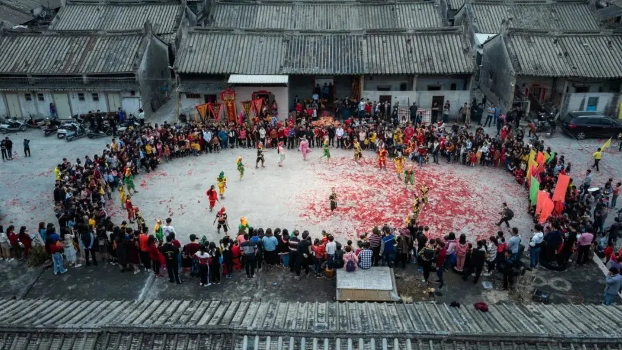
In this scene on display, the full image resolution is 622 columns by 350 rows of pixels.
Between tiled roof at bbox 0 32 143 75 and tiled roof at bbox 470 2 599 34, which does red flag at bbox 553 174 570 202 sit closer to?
tiled roof at bbox 470 2 599 34

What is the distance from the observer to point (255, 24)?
4247 cm

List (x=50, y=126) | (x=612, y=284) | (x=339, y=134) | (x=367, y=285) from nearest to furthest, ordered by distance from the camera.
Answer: (x=612, y=284) < (x=367, y=285) < (x=339, y=134) < (x=50, y=126)

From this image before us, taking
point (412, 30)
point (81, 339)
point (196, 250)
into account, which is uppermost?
point (412, 30)

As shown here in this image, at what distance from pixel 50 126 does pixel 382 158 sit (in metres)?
20.3

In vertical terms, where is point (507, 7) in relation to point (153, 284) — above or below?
above

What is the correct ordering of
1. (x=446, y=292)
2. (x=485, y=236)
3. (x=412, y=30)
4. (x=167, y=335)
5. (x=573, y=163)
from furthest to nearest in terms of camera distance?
(x=412, y=30)
(x=573, y=163)
(x=485, y=236)
(x=446, y=292)
(x=167, y=335)

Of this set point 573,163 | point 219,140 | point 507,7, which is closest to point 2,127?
point 219,140

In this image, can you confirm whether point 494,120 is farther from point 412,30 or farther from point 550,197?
point 550,197

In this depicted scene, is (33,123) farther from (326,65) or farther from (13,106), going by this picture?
(326,65)

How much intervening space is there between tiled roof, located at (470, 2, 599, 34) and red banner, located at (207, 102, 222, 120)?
2141 centimetres

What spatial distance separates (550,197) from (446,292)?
6.80m

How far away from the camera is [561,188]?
2033 cm

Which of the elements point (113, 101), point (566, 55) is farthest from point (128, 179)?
point (566, 55)

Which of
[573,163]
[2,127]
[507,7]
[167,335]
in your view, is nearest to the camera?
[167,335]
